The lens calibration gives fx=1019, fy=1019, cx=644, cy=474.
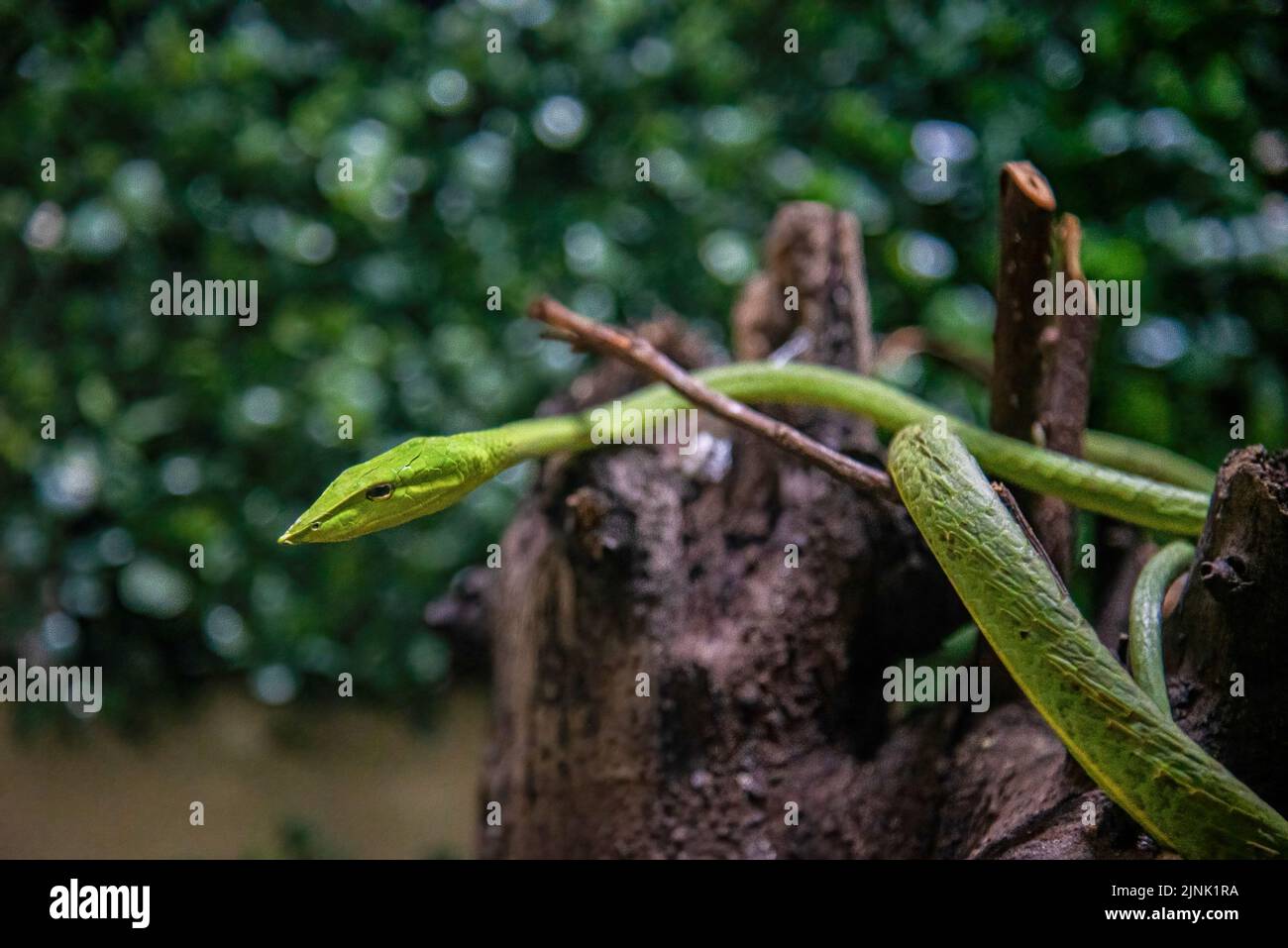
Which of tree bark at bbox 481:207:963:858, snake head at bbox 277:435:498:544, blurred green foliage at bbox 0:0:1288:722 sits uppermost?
blurred green foliage at bbox 0:0:1288:722

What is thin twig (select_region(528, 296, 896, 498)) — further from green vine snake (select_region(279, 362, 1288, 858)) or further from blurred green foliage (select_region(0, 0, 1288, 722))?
blurred green foliage (select_region(0, 0, 1288, 722))

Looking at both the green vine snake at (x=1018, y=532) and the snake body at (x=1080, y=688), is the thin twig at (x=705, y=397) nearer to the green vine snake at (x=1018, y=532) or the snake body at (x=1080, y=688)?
the green vine snake at (x=1018, y=532)

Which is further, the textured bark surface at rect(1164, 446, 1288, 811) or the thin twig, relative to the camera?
the thin twig

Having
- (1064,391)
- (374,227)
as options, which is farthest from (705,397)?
(374,227)

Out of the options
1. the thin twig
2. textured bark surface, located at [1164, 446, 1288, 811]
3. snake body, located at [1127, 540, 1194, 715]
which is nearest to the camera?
textured bark surface, located at [1164, 446, 1288, 811]

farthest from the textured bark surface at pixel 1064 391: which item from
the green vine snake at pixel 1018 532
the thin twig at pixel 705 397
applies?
the thin twig at pixel 705 397

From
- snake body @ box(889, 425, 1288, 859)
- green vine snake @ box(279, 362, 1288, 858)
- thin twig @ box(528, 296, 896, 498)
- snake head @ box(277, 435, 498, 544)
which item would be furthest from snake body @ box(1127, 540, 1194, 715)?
snake head @ box(277, 435, 498, 544)
